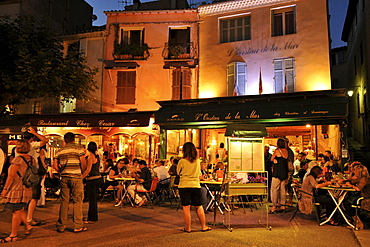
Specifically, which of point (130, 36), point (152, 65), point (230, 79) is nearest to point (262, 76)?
point (230, 79)

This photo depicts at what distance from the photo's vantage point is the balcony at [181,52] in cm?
1708

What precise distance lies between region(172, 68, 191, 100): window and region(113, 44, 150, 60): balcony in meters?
1.86

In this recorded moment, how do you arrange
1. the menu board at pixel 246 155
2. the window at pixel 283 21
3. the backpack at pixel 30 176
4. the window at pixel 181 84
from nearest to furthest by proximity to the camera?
1. the backpack at pixel 30 176
2. the menu board at pixel 246 155
3. the window at pixel 283 21
4. the window at pixel 181 84

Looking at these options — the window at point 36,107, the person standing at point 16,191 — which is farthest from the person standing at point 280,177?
the window at point 36,107

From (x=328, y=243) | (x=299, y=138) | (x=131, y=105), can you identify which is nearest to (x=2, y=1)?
(x=131, y=105)

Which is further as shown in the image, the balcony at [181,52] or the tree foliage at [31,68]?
the balcony at [181,52]

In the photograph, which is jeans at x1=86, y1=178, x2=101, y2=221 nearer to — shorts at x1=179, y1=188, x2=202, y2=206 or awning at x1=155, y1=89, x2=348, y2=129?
shorts at x1=179, y1=188, x2=202, y2=206

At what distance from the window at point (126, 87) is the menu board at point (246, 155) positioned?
10562 millimetres

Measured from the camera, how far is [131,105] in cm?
1756

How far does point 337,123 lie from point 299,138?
4887 mm

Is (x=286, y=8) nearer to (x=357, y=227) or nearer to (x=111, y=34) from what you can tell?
(x=111, y=34)

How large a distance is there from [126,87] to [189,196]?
39.3ft

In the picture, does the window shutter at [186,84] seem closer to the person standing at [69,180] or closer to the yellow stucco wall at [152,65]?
the yellow stucco wall at [152,65]

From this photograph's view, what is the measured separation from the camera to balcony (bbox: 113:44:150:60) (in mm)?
17453
